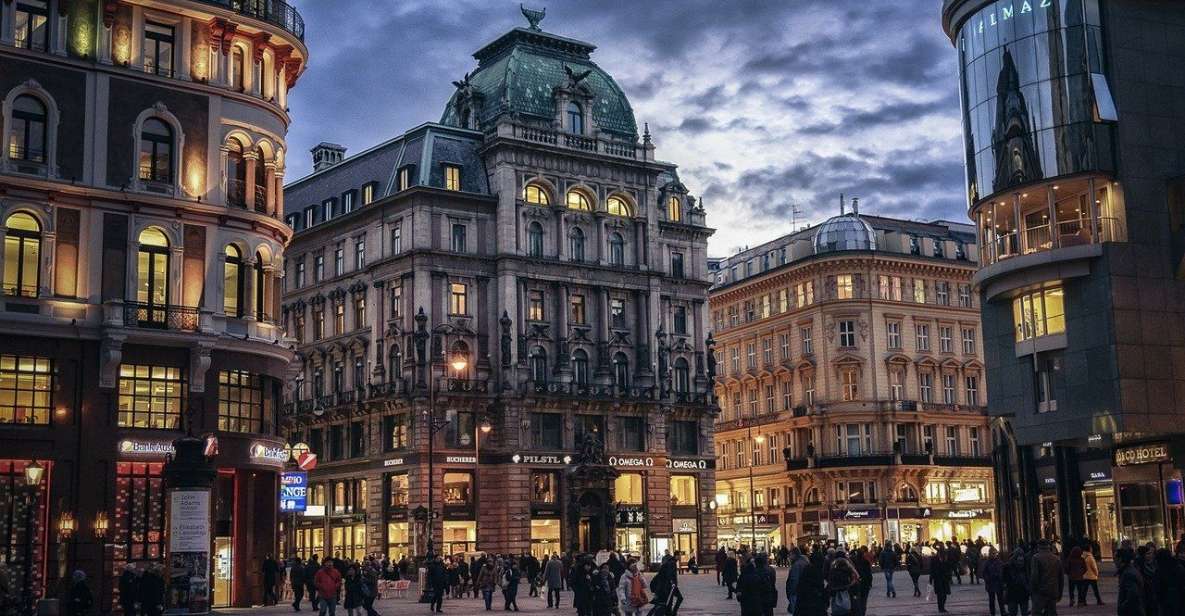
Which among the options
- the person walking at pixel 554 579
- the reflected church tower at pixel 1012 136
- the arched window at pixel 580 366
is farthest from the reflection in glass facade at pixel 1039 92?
the arched window at pixel 580 366

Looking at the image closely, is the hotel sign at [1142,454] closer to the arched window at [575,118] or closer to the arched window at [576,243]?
the arched window at [576,243]

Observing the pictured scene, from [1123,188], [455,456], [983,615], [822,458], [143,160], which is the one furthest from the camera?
[822,458]

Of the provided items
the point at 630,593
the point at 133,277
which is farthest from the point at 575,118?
the point at 630,593

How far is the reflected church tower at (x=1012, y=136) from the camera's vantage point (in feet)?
175

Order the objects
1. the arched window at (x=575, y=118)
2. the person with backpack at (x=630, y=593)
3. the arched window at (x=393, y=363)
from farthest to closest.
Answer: the arched window at (x=575, y=118), the arched window at (x=393, y=363), the person with backpack at (x=630, y=593)

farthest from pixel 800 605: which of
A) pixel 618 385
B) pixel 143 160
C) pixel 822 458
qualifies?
pixel 822 458

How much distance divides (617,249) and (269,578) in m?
45.4

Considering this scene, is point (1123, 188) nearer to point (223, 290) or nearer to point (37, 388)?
point (223, 290)

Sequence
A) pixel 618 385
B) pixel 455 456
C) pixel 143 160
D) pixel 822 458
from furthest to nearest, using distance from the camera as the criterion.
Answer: pixel 822 458 → pixel 618 385 → pixel 455 456 → pixel 143 160

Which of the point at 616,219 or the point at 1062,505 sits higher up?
the point at 616,219

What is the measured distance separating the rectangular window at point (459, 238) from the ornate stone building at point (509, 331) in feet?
0.30

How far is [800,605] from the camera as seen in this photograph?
75.0 feet

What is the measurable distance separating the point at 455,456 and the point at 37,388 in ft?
127

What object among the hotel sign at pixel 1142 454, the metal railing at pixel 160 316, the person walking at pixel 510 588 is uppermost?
the metal railing at pixel 160 316
